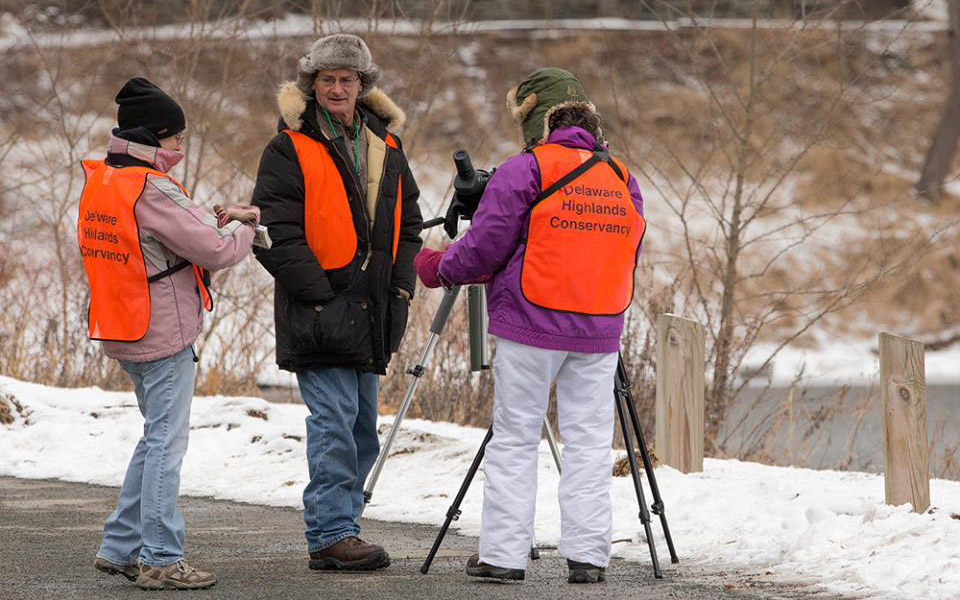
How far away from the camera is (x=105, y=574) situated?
5602 mm

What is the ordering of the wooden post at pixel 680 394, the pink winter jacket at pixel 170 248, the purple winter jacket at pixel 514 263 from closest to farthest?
the pink winter jacket at pixel 170 248, the purple winter jacket at pixel 514 263, the wooden post at pixel 680 394

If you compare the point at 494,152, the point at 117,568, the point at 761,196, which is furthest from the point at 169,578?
the point at 761,196

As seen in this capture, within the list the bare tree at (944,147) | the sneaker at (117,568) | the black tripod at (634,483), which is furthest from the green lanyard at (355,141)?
the bare tree at (944,147)

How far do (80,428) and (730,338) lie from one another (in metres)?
4.63

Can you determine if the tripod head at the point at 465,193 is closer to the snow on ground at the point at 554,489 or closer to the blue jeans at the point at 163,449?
the blue jeans at the point at 163,449

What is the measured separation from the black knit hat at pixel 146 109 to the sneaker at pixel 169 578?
1.53 meters

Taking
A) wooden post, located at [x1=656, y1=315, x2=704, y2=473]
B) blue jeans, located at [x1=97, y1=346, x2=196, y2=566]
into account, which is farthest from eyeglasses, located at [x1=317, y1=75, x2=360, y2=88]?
wooden post, located at [x1=656, y1=315, x2=704, y2=473]

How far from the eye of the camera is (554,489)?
746 centimetres

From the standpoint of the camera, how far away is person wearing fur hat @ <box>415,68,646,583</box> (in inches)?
209

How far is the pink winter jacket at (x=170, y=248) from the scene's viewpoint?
5164mm

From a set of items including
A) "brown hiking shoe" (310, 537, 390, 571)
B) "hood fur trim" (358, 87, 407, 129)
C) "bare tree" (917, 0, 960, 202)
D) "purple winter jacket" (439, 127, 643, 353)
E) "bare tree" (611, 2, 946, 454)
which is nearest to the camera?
"purple winter jacket" (439, 127, 643, 353)

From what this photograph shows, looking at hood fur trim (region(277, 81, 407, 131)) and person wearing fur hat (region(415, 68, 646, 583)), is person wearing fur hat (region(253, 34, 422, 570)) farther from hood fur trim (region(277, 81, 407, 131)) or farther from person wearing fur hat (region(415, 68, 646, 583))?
person wearing fur hat (region(415, 68, 646, 583))

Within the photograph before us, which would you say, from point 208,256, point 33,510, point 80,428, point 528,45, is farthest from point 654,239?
point 208,256

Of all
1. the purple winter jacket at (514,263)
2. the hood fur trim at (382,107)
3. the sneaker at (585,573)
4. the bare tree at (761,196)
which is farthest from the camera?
the bare tree at (761,196)
